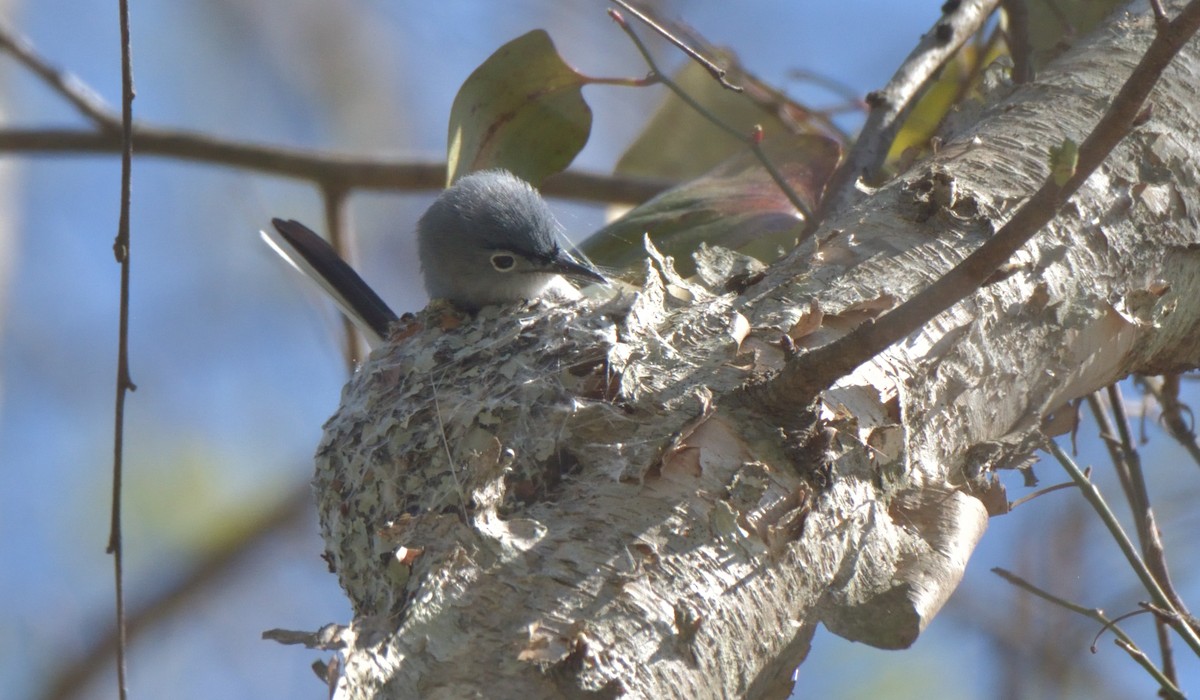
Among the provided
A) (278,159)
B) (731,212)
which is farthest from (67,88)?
(731,212)

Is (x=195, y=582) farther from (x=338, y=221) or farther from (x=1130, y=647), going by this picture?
(x=1130, y=647)

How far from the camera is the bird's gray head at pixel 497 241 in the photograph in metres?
3.29

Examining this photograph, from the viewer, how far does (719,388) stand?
1965mm

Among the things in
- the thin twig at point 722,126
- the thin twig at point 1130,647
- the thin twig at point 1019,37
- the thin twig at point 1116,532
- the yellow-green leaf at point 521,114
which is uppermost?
the yellow-green leaf at point 521,114

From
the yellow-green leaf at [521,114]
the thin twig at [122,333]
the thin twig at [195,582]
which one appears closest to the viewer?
the thin twig at [122,333]

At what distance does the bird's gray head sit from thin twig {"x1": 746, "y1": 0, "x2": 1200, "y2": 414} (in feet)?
5.38

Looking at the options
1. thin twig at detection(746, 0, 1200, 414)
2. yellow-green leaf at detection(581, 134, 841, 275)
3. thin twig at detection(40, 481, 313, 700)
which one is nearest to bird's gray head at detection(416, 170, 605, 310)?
yellow-green leaf at detection(581, 134, 841, 275)

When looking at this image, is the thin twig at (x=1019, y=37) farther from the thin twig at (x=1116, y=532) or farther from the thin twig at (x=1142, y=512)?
the thin twig at (x=1116, y=532)

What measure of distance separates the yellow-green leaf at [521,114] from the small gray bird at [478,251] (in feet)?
0.24

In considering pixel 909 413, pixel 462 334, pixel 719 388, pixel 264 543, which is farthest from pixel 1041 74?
pixel 264 543

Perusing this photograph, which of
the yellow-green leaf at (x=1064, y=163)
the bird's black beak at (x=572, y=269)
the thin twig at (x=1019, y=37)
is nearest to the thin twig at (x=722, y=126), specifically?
the bird's black beak at (x=572, y=269)

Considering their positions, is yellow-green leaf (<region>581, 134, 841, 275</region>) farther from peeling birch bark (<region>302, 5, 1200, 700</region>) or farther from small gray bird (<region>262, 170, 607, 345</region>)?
peeling birch bark (<region>302, 5, 1200, 700</region>)

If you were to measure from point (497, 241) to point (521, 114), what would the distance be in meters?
0.37

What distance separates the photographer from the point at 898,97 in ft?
10.1
